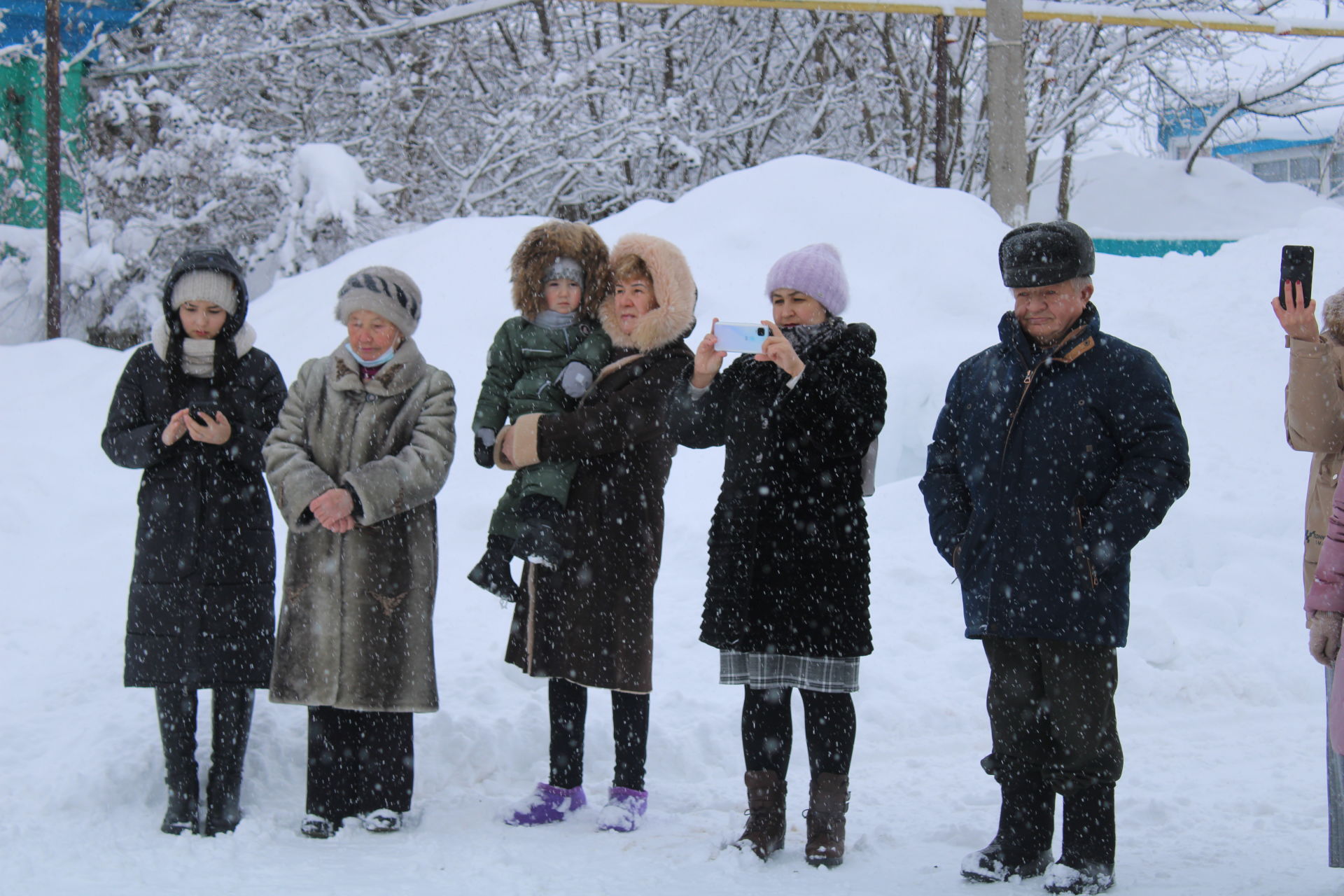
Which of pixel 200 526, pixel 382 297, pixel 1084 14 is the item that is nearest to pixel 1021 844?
pixel 382 297

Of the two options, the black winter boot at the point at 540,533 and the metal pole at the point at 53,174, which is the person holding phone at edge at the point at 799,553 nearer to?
the black winter boot at the point at 540,533

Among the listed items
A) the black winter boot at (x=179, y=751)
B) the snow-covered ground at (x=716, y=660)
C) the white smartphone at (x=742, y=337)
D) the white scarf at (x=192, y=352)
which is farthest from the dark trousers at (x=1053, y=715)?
the white scarf at (x=192, y=352)

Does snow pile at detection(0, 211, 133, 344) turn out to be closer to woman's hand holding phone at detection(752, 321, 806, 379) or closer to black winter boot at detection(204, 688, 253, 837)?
black winter boot at detection(204, 688, 253, 837)

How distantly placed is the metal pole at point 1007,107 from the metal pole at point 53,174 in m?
8.33

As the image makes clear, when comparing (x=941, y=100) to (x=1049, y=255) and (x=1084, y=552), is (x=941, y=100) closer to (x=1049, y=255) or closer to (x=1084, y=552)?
(x=1049, y=255)

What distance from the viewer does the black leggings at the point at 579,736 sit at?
3.54 meters

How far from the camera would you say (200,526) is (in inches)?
138

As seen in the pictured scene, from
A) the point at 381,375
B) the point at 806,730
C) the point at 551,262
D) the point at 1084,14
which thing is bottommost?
the point at 806,730

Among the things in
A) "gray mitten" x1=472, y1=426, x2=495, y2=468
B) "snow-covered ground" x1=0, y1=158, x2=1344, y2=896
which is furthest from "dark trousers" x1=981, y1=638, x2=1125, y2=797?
"gray mitten" x1=472, y1=426, x2=495, y2=468

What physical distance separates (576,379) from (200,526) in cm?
117

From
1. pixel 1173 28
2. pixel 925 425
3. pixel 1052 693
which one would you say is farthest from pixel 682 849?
pixel 1173 28

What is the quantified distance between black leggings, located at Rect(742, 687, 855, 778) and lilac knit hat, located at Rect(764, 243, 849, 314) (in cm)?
105

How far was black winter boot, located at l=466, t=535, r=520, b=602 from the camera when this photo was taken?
3568 mm

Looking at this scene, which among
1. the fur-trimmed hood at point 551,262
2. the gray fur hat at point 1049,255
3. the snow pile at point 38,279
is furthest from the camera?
the snow pile at point 38,279
